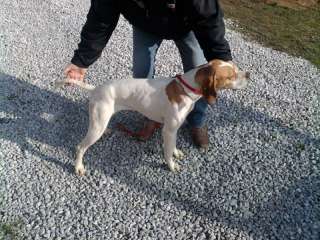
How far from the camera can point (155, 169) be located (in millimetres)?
4430

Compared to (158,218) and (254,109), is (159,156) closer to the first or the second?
(158,218)

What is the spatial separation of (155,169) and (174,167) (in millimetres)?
199

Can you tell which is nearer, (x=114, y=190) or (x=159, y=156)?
(x=114, y=190)

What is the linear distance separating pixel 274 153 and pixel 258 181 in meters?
0.53

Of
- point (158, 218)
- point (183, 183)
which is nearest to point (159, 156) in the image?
point (183, 183)

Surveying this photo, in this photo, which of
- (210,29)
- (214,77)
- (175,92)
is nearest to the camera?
(214,77)

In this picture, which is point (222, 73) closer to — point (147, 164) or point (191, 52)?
point (191, 52)

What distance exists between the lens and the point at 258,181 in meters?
4.33

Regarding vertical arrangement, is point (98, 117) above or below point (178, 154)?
above

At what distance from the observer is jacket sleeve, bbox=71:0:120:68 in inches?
153

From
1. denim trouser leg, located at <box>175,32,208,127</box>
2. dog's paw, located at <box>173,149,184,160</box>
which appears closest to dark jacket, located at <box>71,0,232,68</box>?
denim trouser leg, located at <box>175,32,208,127</box>

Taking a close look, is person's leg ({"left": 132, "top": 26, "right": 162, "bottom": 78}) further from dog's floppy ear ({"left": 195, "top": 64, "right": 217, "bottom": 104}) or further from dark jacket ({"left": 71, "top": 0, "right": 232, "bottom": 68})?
dog's floppy ear ({"left": 195, "top": 64, "right": 217, "bottom": 104})

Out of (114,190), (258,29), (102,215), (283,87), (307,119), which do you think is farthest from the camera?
(258,29)

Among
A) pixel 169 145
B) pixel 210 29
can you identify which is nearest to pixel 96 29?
pixel 210 29
